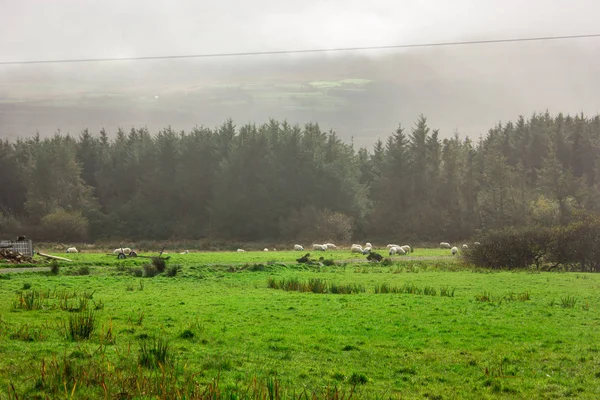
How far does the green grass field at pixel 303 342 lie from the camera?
1288 centimetres

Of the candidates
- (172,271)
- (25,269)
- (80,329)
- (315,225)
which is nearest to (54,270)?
(25,269)

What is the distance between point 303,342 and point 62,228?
8239 cm

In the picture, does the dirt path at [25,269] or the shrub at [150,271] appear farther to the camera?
the dirt path at [25,269]

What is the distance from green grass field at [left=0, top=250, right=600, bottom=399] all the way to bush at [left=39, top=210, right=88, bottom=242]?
6162 centimetres

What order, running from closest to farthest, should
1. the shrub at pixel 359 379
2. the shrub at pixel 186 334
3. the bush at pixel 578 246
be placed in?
the shrub at pixel 359 379 < the shrub at pixel 186 334 < the bush at pixel 578 246

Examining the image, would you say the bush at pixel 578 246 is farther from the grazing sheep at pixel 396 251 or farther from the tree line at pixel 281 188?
the tree line at pixel 281 188

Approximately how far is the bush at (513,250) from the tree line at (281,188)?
36518 millimetres

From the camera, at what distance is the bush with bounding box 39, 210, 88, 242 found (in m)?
92.6

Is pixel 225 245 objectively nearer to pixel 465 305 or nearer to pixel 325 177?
pixel 325 177

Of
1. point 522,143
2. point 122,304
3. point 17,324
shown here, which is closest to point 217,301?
point 122,304

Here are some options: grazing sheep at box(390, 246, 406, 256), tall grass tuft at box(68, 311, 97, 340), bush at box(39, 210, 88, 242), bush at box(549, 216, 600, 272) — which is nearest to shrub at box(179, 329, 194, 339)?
tall grass tuft at box(68, 311, 97, 340)

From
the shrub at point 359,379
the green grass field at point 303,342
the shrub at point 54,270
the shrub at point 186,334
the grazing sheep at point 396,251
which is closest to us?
the green grass field at point 303,342

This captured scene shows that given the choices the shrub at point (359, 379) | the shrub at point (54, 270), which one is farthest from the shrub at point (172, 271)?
the shrub at point (359, 379)

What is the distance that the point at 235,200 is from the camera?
3861 inches
